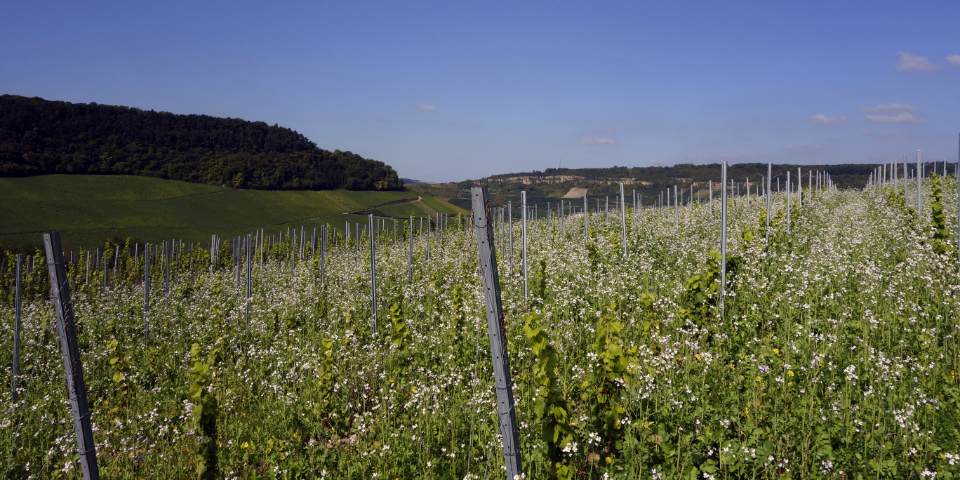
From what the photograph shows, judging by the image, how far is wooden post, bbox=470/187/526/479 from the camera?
3.29 meters

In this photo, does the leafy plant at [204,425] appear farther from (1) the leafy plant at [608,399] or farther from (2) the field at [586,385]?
(1) the leafy plant at [608,399]

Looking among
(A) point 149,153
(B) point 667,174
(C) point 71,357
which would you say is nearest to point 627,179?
(B) point 667,174

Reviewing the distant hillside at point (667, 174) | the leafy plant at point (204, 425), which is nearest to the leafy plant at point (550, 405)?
the leafy plant at point (204, 425)

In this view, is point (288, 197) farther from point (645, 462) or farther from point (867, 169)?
point (867, 169)

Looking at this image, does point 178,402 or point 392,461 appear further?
point 178,402

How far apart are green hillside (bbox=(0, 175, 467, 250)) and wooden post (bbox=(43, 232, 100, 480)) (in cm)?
3391

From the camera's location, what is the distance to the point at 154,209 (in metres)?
56.7

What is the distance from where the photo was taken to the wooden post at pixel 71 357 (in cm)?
371

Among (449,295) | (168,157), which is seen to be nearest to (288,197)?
(168,157)

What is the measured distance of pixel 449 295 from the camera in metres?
11.1

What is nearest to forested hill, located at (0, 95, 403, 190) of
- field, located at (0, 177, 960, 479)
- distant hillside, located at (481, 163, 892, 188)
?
distant hillside, located at (481, 163, 892, 188)

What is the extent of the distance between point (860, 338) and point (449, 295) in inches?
307

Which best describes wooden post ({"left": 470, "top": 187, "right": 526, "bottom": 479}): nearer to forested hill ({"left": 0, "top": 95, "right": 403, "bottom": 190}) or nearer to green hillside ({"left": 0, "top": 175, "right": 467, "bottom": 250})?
green hillside ({"left": 0, "top": 175, "right": 467, "bottom": 250})

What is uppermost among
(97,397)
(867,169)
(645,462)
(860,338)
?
(867,169)
